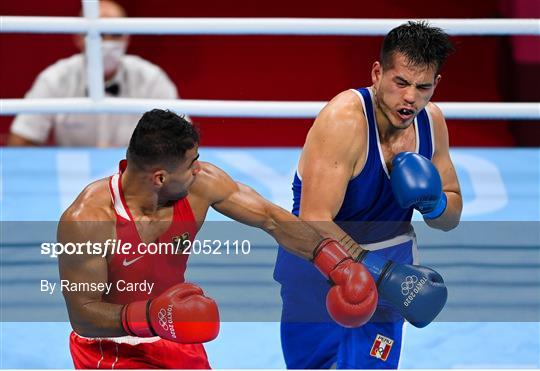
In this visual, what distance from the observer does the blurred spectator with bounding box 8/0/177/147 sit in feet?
15.0

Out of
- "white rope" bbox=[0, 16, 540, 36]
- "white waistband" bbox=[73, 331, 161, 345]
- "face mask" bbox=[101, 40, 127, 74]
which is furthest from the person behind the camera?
"face mask" bbox=[101, 40, 127, 74]

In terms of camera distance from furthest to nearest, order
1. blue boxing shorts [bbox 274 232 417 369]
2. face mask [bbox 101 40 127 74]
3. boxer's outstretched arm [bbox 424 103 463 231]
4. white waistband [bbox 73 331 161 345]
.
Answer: face mask [bbox 101 40 127 74]
boxer's outstretched arm [bbox 424 103 463 231]
blue boxing shorts [bbox 274 232 417 369]
white waistband [bbox 73 331 161 345]

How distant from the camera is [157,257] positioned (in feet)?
8.43

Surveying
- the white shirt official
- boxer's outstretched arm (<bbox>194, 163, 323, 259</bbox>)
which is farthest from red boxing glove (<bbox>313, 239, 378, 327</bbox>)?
the white shirt official

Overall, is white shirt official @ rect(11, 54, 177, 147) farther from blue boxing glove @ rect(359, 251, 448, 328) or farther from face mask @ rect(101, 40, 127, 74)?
blue boxing glove @ rect(359, 251, 448, 328)

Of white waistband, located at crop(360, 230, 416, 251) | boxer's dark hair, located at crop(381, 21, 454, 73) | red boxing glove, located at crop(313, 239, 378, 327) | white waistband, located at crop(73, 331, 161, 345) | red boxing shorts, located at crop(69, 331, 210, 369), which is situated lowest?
red boxing shorts, located at crop(69, 331, 210, 369)

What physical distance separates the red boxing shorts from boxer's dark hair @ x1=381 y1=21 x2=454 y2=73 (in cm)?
87

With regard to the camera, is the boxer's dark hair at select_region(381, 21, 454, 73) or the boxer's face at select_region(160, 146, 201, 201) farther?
the boxer's dark hair at select_region(381, 21, 454, 73)

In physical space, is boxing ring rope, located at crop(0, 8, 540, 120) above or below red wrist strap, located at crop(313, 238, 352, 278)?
above

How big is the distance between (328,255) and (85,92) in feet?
7.69

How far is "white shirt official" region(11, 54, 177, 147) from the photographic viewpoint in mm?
4578

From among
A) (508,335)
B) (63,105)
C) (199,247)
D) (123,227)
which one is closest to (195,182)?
(123,227)

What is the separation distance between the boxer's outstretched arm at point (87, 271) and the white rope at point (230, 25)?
1657 millimetres

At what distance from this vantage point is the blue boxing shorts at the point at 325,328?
273 cm
